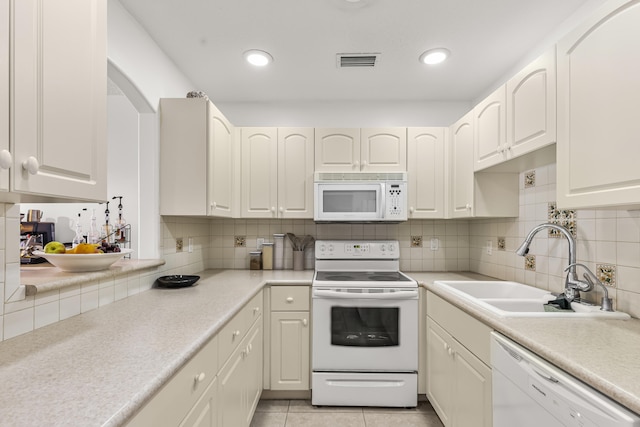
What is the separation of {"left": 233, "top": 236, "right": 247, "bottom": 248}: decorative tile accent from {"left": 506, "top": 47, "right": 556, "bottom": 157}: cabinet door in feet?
6.98

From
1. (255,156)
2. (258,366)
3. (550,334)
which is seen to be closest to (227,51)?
(255,156)

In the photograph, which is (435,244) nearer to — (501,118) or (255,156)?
(501,118)

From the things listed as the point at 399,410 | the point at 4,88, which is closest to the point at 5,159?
the point at 4,88

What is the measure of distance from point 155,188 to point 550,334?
2114mm

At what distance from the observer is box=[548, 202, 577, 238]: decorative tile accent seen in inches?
64.6

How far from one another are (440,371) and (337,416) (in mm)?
Answer: 733

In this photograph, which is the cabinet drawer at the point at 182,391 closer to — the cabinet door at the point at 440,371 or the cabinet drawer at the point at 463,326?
the cabinet drawer at the point at 463,326

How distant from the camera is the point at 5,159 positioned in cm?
70

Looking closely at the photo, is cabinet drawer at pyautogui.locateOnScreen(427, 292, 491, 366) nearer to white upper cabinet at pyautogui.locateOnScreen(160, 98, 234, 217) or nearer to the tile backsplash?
the tile backsplash

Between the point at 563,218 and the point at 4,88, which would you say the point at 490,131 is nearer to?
the point at 563,218

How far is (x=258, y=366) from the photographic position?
6.75 feet

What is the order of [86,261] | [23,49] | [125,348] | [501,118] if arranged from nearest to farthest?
[23,49]
[125,348]
[86,261]
[501,118]

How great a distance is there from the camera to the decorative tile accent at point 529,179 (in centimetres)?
201

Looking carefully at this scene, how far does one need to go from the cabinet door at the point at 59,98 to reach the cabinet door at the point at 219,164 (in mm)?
1033
